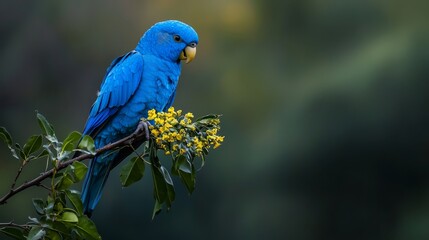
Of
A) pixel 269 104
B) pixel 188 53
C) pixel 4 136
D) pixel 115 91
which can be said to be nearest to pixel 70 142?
pixel 4 136

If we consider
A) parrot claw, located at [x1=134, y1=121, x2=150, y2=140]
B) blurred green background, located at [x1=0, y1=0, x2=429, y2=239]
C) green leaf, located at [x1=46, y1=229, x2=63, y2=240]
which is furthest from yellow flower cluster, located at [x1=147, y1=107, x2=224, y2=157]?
blurred green background, located at [x1=0, y1=0, x2=429, y2=239]

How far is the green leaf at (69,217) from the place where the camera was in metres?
1.08


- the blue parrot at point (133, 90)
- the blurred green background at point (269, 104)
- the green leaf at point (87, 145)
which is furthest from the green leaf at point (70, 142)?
the blurred green background at point (269, 104)

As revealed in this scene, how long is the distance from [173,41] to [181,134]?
730 millimetres

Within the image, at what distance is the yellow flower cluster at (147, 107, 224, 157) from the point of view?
1.13 meters

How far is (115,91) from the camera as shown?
1.74 m

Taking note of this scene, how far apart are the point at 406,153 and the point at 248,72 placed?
2.75 ft

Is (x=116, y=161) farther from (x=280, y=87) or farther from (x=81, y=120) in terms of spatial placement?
(x=280, y=87)

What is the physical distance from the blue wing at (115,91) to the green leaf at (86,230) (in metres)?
0.63

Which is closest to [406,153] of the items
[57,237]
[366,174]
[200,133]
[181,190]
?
[366,174]

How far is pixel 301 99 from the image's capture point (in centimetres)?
294

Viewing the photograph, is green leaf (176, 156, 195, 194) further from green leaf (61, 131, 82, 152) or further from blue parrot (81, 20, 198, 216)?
blue parrot (81, 20, 198, 216)

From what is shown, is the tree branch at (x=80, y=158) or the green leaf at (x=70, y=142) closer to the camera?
the tree branch at (x=80, y=158)

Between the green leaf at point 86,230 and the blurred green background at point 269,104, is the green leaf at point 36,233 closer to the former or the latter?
the green leaf at point 86,230
